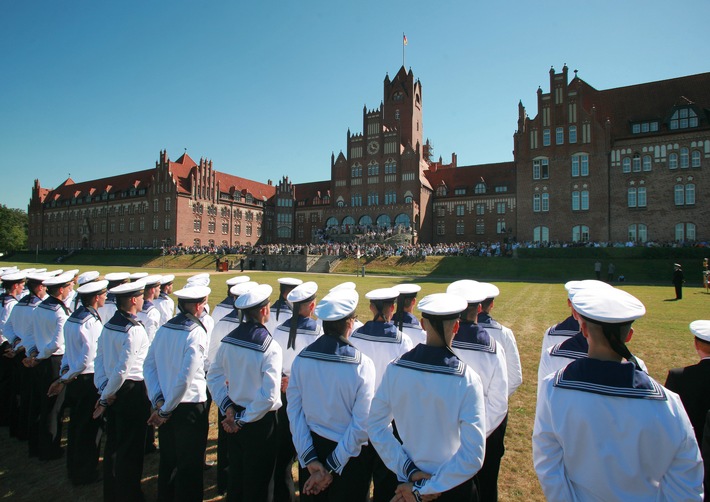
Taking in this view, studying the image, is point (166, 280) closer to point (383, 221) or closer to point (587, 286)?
point (587, 286)

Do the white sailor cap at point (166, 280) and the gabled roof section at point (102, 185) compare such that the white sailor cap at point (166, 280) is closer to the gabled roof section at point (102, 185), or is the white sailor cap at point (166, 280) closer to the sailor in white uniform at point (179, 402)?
the sailor in white uniform at point (179, 402)

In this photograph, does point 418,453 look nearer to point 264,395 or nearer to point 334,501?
point 334,501

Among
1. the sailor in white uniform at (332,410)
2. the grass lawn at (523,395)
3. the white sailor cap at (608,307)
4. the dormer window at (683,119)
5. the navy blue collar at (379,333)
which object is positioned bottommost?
the grass lawn at (523,395)

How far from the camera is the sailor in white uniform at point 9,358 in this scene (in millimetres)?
6547

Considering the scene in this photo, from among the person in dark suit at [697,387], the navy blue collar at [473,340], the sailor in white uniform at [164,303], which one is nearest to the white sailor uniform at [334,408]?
the navy blue collar at [473,340]

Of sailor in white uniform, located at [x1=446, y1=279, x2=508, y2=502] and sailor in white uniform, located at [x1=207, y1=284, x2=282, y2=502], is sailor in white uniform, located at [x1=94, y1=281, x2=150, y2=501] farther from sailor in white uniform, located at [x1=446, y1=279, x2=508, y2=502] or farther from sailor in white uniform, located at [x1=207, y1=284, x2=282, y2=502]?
sailor in white uniform, located at [x1=446, y1=279, x2=508, y2=502]

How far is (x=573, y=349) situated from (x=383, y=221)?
193 feet

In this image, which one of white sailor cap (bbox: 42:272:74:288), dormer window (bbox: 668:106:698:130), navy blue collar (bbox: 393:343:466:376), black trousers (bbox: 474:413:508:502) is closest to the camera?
navy blue collar (bbox: 393:343:466:376)

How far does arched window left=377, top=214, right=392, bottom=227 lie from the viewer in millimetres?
61688

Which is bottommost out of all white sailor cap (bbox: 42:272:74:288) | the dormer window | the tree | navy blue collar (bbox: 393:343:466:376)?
navy blue collar (bbox: 393:343:466:376)

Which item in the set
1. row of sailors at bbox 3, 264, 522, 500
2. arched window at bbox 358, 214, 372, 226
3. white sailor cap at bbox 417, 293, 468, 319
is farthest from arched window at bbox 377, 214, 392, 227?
white sailor cap at bbox 417, 293, 468, 319

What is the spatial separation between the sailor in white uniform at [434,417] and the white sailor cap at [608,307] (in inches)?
31.6

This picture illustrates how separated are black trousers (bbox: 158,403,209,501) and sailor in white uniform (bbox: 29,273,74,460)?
101 inches

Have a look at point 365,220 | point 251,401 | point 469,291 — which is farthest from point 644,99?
point 251,401
